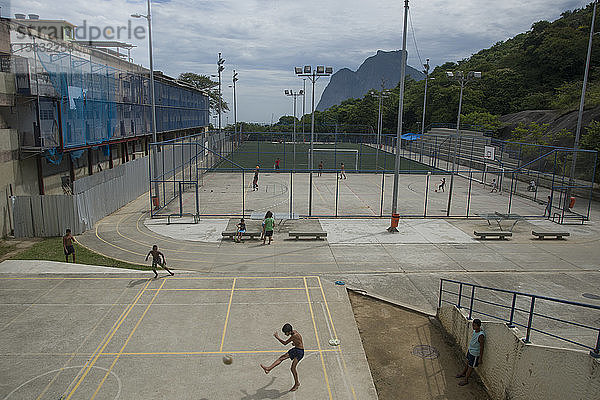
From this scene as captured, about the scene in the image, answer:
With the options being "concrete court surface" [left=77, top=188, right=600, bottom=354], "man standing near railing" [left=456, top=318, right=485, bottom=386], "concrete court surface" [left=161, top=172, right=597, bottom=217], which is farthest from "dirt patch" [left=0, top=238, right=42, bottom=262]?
"man standing near railing" [left=456, top=318, right=485, bottom=386]

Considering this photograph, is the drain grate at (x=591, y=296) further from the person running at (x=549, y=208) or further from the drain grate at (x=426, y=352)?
the person running at (x=549, y=208)

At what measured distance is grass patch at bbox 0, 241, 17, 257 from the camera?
1877cm

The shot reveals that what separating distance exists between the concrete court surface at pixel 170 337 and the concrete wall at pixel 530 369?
2912mm

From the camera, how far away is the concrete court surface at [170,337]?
9773 mm

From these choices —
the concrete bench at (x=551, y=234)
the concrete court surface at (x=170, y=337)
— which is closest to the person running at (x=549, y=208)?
the concrete bench at (x=551, y=234)

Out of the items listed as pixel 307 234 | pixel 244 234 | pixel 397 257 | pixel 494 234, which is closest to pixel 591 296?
pixel 494 234

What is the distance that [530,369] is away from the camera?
29.1 ft

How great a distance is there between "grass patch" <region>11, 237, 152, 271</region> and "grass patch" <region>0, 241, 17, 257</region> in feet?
2.33

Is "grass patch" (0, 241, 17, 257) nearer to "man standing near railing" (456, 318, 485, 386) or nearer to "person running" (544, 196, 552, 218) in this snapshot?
"man standing near railing" (456, 318, 485, 386)

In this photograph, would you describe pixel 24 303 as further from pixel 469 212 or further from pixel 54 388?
pixel 469 212

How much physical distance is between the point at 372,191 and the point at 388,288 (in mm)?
21449

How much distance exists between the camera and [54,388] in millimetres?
9609

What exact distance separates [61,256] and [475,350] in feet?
55.1

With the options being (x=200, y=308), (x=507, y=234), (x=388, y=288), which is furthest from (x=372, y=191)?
(x=200, y=308)
